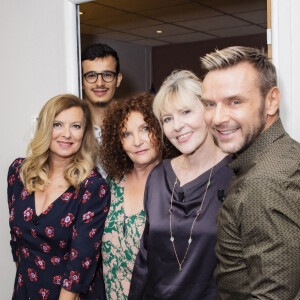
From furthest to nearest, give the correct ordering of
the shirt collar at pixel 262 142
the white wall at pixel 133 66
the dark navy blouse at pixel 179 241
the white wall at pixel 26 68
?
the white wall at pixel 133 66 → the white wall at pixel 26 68 → the dark navy blouse at pixel 179 241 → the shirt collar at pixel 262 142

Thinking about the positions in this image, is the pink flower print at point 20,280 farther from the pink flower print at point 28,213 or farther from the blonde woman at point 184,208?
the blonde woman at point 184,208

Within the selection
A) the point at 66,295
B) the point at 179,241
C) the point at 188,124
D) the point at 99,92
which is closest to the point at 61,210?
the point at 66,295

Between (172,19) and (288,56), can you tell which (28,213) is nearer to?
(288,56)

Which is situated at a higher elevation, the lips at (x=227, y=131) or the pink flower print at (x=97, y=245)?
the lips at (x=227, y=131)

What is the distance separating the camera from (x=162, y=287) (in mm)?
1694

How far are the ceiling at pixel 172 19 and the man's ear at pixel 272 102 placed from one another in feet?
12.2

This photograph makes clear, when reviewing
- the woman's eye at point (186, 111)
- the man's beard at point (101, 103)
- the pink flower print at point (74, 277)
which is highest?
the man's beard at point (101, 103)

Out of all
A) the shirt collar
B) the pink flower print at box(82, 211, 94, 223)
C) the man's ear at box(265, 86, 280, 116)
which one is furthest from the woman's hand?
the man's ear at box(265, 86, 280, 116)

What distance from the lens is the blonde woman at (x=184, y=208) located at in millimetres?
1612

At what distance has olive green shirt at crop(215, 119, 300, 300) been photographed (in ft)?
3.25

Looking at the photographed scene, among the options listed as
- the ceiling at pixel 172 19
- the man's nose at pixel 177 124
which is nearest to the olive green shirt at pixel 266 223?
the man's nose at pixel 177 124

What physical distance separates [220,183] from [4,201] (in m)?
1.70

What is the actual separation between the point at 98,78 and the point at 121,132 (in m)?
0.72

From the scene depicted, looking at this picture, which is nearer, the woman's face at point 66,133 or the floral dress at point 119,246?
the floral dress at point 119,246
